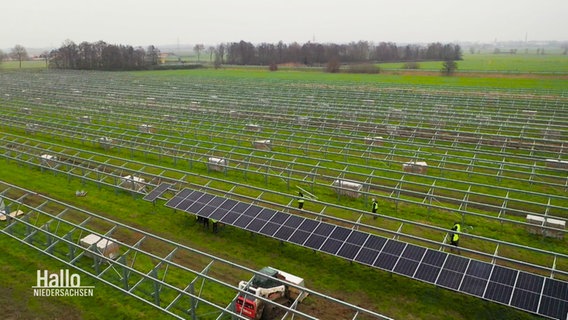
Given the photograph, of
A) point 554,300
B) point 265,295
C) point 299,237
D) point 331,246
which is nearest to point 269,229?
point 299,237

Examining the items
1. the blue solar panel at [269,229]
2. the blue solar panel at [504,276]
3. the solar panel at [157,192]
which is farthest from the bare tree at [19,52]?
the blue solar panel at [504,276]

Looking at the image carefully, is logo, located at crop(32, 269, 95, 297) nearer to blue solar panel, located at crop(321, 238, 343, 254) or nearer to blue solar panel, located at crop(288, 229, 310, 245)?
blue solar panel, located at crop(288, 229, 310, 245)

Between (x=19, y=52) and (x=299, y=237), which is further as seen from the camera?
(x=19, y=52)

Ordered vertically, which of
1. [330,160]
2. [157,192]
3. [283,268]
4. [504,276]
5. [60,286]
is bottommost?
[60,286]

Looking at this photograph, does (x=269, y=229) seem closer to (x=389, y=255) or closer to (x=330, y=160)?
(x=389, y=255)

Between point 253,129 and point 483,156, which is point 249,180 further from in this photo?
point 483,156

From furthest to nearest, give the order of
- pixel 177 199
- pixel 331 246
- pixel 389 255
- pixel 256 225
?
pixel 177 199
pixel 256 225
pixel 331 246
pixel 389 255

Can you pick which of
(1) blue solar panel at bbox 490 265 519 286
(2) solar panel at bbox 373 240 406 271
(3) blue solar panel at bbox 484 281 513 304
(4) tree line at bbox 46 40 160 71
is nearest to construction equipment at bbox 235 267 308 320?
(2) solar panel at bbox 373 240 406 271

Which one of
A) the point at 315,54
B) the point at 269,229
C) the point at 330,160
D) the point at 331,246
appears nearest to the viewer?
the point at 331,246
